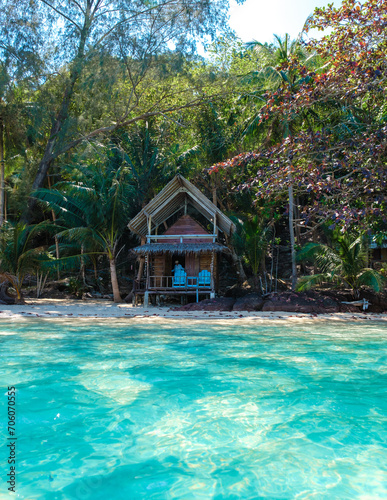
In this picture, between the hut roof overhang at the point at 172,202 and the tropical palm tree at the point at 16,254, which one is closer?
A: the tropical palm tree at the point at 16,254

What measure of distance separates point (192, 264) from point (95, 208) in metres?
5.29

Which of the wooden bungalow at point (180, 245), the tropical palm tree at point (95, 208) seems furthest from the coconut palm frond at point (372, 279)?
the tropical palm tree at point (95, 208)

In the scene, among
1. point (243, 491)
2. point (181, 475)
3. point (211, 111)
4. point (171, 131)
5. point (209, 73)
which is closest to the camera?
point (243, 491)

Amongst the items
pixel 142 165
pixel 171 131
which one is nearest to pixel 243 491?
pixel 142 165

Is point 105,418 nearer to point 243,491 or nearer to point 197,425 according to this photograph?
point 197,425

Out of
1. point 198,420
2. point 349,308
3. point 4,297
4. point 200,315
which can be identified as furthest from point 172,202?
point 198,420

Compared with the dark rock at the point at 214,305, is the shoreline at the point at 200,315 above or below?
below

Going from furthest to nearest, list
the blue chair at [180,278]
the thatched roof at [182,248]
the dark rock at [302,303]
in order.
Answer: the blue chair at [180,278], the thatched roof at [182,248], the dark rock at [302,303]

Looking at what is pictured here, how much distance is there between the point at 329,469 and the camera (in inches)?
121

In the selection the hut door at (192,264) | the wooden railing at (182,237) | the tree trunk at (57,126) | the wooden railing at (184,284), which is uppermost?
the tree trunk at (57,126)

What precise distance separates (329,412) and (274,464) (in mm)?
1359

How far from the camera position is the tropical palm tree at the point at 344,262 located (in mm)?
14672

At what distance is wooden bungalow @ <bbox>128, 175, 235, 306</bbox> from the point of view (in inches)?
646

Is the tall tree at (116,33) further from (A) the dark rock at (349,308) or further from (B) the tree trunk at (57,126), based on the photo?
(A) the dark rock at (349,308)
